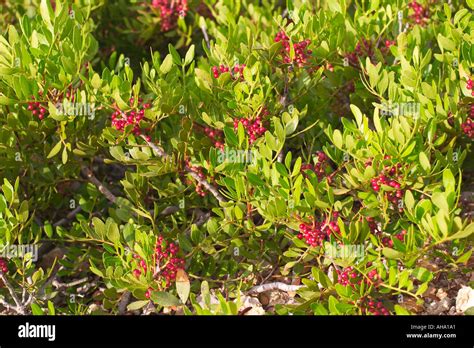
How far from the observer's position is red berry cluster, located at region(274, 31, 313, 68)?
141 inches

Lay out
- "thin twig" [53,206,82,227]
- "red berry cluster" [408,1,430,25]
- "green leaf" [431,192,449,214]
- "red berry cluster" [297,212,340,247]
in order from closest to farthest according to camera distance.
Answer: "green leaf" [431,192,449,214] < "red berry cluster" [297,212,340,247] < "thin twig" [53,206,82,227] < "red berry cluster" [408,1,430,25]

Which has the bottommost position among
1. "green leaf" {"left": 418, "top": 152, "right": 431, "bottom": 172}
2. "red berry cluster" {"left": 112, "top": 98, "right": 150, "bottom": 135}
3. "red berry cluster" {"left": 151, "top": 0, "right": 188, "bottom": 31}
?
"green leaf" {"left": 418, "top": 152, "right": 431, "bottom": 172}

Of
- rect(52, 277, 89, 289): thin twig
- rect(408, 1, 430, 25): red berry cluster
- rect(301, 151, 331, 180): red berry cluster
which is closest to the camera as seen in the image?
rect(301, 151, 331, 180): red berry cluster

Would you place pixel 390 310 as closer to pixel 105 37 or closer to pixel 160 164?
pixel 160 164

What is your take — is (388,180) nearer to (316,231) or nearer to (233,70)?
(316,231)

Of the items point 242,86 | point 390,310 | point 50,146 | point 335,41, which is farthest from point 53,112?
point 390,310

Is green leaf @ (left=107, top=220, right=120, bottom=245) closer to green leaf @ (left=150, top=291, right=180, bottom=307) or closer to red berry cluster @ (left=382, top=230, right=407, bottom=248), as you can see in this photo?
green leaf @ (left=150, top=291, right=180, bottom=307)

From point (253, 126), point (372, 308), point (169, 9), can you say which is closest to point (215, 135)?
point (253, 126)

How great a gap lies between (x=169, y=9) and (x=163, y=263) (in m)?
1.92

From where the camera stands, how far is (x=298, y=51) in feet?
11.7

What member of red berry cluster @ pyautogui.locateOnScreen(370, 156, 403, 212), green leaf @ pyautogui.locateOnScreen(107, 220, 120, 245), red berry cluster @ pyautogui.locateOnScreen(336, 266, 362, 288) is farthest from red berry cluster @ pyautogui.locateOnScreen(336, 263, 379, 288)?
green leaf @ pyautogui.locateOnScreen(107, 220, 120, 245)

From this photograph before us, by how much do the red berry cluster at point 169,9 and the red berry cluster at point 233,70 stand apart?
43.7 inches

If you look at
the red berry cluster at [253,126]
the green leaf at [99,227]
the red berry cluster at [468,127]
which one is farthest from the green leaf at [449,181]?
the green leaf at [99,227]

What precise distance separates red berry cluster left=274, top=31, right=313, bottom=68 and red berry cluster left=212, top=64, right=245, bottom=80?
0.24 m
